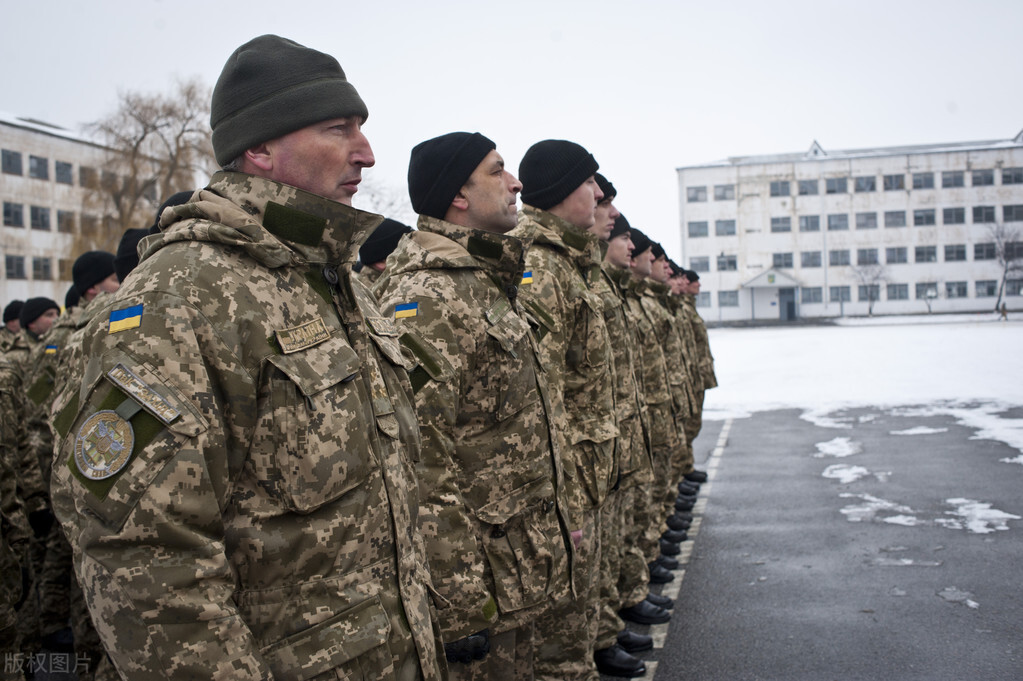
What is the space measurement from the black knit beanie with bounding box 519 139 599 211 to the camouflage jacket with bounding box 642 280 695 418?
3478 millimetres

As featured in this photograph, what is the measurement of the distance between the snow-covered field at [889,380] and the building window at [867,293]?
117 feet

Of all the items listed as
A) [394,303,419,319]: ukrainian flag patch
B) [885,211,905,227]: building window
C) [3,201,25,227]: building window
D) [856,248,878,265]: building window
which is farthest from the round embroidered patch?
[885,211,905,227]: building window

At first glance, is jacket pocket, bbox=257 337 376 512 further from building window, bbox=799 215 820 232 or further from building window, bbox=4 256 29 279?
building window, bbox=799 215 820 232

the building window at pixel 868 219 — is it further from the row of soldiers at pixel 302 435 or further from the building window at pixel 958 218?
the row of soldiers at pixel 302 435

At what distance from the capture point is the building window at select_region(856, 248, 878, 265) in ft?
216

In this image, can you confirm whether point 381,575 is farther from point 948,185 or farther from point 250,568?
point 948,185

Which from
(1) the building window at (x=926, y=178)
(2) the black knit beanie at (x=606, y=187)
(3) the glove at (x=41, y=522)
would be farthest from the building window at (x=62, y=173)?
(1) the building window at (x=926, y=178)

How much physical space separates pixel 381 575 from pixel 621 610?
3.92 m

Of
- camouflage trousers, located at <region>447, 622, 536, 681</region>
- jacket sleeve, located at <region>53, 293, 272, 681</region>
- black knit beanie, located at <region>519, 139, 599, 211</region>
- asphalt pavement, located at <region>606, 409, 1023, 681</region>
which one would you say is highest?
black knit beanie, located at <region>519, 139, 599, 211</region>

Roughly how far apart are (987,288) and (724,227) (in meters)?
19.8

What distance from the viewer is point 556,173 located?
464cm

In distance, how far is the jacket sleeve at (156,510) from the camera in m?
1.54

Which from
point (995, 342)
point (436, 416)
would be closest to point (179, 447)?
point (436, 416)

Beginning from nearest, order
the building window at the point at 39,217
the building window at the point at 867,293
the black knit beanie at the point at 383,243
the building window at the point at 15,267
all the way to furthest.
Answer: the black knit beanie at the point at 383,243 < the building window at the point at 15,267 < the building window at the point at 39,217 < the building window at the point at 867,293
